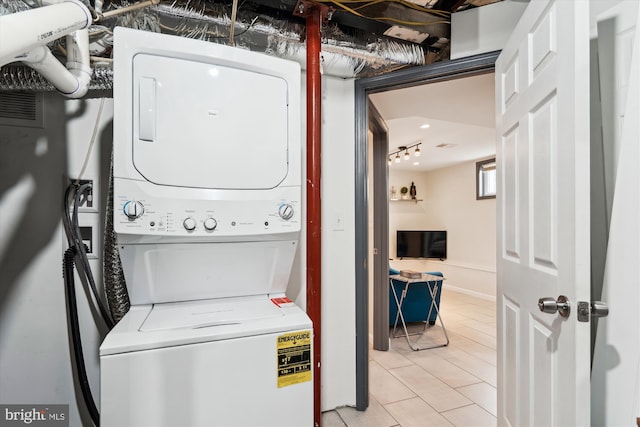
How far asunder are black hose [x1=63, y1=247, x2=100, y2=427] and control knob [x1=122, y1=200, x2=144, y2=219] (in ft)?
2.22

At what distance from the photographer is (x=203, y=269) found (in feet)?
3.95

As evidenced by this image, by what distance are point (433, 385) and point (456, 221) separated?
4153 mm

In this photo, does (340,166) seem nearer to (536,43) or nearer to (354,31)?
(354,31)

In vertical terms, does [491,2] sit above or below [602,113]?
above

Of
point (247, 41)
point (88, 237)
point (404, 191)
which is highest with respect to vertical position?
point (247, 41)

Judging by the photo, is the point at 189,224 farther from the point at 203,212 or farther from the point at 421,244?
the point at 421,244

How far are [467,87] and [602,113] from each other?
1.32m

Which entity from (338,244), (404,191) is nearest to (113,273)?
(338,244)

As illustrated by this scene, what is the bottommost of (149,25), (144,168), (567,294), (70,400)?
(70,400)

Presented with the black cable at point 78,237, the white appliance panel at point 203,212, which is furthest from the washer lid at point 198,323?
the black cable at point 78,237

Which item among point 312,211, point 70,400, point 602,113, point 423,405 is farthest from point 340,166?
point 70,400

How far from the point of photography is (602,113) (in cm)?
108

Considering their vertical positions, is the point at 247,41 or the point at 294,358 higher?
the point at 247,41

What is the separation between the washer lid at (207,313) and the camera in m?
1.00
